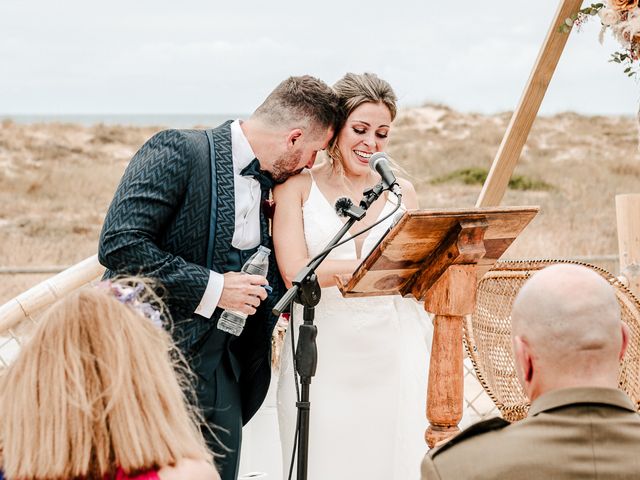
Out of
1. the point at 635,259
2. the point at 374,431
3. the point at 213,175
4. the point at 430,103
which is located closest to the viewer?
the point at 213,175

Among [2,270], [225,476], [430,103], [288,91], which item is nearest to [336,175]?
[288,91]

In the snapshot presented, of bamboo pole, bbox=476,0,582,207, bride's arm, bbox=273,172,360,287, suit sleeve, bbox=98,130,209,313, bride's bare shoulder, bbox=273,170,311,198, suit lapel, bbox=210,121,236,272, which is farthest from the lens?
bamboo pole, bbox=476,0,582,207

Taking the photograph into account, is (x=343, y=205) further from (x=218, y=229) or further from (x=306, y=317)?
(x=218, y=229)

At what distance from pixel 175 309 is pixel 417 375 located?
4.27 feet

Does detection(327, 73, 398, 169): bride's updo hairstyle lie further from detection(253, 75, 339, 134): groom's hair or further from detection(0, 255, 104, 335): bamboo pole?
detection(0, 255, 104, 335): bamboo pole

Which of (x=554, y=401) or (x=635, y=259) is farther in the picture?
(x=635, y=259)

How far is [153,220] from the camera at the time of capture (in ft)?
11.1

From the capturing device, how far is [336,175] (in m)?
4.27

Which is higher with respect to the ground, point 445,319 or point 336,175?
point 336,175

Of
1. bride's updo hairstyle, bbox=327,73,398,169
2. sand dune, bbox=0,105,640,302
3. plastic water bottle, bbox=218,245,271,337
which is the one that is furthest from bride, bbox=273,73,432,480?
sand dune, bbox=0,105,640,302

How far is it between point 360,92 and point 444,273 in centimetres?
122

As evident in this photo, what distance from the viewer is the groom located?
3391mm

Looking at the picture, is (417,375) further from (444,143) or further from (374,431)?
(444,143)

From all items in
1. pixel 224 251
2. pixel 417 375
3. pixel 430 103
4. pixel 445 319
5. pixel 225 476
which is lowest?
pixel 225 476
